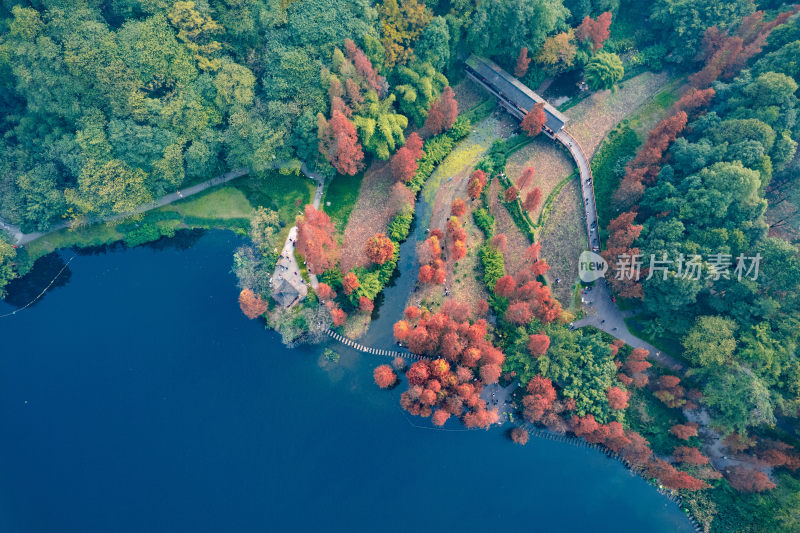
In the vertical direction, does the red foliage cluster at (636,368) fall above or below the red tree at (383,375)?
above

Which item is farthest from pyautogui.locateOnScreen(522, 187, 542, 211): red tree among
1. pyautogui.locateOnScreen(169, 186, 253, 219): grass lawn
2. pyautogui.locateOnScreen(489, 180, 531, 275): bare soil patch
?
pyautogui.locateOnScreen(169, 186, 253, 219): grass lawn

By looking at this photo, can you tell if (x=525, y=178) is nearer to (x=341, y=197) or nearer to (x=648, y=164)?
(x=648, y=164)

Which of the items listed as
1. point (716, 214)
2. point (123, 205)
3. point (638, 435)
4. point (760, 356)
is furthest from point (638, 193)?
point (123, 205)

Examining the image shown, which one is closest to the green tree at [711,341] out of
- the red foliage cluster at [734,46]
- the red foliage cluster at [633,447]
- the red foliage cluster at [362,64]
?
the red foliage cluster at [633,447]

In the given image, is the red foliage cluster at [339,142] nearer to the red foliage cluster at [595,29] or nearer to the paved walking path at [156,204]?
the paved walking path at [156,204]

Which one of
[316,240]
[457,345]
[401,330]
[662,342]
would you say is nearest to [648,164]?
[662,342]

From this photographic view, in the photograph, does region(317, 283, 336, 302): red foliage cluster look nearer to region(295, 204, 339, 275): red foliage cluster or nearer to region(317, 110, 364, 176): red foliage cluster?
region(295, 204, 339, 275): red foliage cluster
